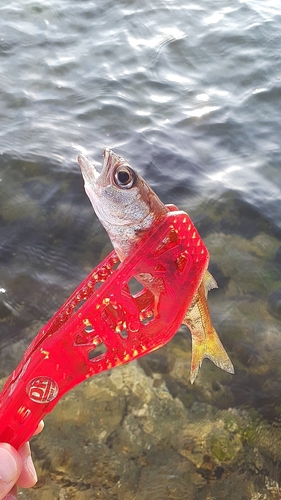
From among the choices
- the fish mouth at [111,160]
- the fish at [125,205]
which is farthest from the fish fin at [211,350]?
the fish mouth at [111,160]

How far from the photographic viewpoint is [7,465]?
7.25 ft

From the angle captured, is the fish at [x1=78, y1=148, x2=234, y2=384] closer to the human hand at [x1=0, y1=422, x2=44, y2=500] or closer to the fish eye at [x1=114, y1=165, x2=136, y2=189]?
the fish eye at [x1=114, y1=165, x2=136, y2=189]

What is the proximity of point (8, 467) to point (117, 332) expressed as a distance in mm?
817

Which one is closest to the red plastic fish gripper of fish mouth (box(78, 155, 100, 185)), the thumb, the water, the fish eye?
the thumb

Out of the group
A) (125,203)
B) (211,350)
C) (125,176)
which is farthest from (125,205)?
(211,350)

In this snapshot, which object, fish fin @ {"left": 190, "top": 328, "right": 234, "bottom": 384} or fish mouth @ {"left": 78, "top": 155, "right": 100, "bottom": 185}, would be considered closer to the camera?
fish mouth @ {"left": 78, "top": 155, "right": 100, "bottom": 185}

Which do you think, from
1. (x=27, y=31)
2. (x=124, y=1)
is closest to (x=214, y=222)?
(x=27, y=31)

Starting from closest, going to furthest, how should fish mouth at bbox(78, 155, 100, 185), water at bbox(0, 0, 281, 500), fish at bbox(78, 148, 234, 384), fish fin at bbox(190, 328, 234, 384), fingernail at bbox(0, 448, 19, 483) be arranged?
fingernail at bbox(0, 448, 19, 483)
fish at bbox(78, 148, 234, 384)
fish mouth at bbox(78, 155, 100, 185)
fish fin at bbox(190, 328, 234, 384)
water at bbox(0, 0, 281, 500)

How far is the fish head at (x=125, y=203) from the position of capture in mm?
2336

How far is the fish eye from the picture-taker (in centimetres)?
236

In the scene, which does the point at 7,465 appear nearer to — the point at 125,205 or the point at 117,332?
the point at 117,332

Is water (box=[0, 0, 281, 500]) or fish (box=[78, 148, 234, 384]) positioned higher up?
fish (box=[78, 148, 234, 384])

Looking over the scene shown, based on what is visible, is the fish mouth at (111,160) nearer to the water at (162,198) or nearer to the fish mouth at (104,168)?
the fish mouth at (104,168)

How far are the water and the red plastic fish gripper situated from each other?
1.42 meters
